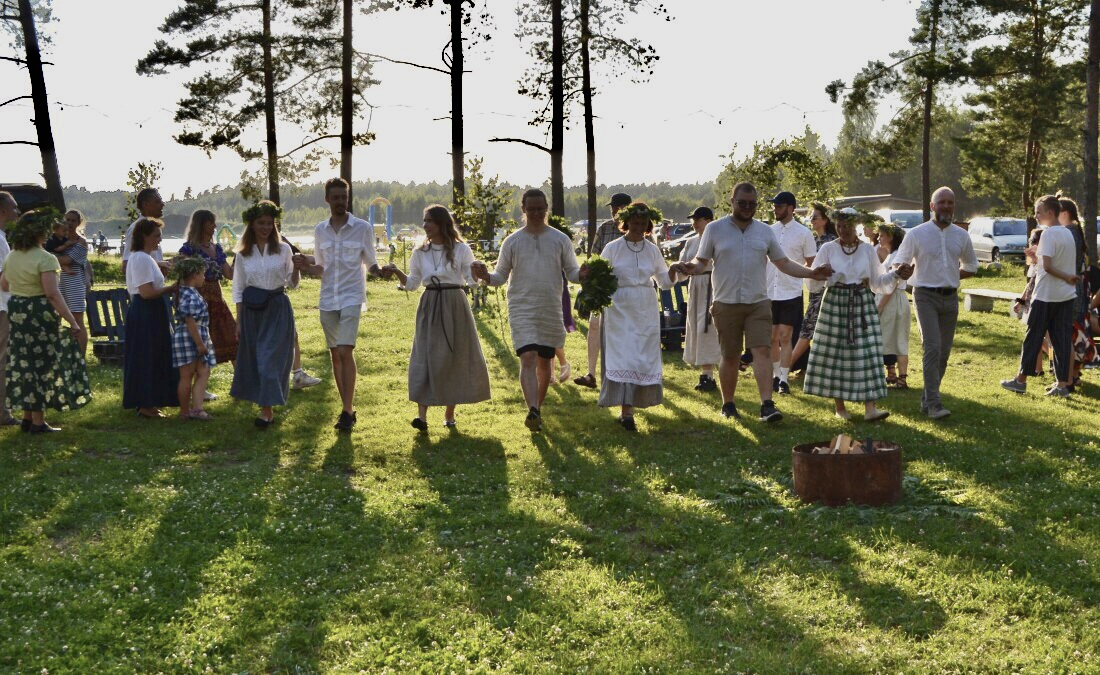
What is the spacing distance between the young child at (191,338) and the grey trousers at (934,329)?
6250 mm

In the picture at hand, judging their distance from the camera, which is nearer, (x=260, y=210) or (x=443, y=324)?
(x=443, y=324)

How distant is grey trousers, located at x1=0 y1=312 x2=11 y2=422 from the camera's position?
9180mm

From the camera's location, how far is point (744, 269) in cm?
920

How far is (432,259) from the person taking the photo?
894 cm

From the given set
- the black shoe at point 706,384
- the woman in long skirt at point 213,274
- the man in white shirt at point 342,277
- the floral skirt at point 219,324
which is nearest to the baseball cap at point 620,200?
the black shoe at point 706,384

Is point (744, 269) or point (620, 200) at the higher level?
point (620, 200)

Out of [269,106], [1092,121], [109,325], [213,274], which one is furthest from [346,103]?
[213,274]

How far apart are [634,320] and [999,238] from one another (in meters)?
30.9

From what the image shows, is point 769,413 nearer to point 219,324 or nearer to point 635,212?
point 635,212

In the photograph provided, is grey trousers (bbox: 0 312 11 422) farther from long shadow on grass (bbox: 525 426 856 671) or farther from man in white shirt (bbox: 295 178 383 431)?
long shadow on grass (bbox: 525 426 856 671)

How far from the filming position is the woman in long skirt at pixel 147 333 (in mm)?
9367

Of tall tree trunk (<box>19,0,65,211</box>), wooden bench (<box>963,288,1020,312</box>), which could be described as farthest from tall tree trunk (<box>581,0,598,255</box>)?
tall tree trunk (<box>19,0,65,211</box>)

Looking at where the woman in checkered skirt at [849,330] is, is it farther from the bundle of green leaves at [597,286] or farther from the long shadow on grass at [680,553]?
the bundle of green leaves at [597,286]

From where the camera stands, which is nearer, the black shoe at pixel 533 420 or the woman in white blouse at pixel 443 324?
the woman in white blouse at pixel 443 324
